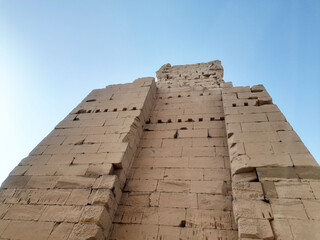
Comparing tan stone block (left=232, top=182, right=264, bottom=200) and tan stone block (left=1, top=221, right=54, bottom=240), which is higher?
tan stone block (left=232, top=182, right=264, bottom=200)

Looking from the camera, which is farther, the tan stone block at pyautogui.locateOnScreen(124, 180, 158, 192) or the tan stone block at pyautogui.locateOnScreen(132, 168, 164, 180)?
the tan stone block at pyautogui.locateOnScreen(132, 168, 164, 180)

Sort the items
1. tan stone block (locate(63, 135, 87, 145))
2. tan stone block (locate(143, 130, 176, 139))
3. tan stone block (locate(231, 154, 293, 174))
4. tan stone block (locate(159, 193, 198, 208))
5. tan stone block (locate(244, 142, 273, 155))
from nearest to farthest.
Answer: tan stone block (locate(231, 154, 293, 174)) < tan stone block (locate(159, 193, 198, 208)) < tan stone block (locate(244, 142, 273, 155)) < tan stone block (locate(63, 135, 87, 145)) < tan stone block (locate(143, 130, 176, 139))

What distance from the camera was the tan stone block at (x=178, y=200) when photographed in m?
3.30

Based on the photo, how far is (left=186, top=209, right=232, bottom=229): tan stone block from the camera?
116 inches

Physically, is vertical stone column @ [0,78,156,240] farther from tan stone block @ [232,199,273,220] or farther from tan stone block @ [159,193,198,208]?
tan stone block @ [232,199,273,220]

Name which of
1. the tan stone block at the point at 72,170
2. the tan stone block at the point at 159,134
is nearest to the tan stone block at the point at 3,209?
the tan stone block at the point at 72,170

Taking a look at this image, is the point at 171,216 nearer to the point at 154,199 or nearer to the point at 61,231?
the point at 154,199

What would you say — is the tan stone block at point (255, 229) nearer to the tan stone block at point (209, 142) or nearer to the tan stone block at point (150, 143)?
the tan stone block at point (209, 142)

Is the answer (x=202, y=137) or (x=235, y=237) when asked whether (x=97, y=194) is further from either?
(x=202, y=137)

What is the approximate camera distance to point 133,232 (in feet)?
10.1

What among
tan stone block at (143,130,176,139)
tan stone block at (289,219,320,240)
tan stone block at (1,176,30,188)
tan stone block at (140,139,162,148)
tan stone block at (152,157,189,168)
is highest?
tan stone block at (143,130,176,139)

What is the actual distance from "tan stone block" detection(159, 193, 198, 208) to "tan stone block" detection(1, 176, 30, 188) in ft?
7.40

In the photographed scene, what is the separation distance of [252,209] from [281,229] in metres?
0.34

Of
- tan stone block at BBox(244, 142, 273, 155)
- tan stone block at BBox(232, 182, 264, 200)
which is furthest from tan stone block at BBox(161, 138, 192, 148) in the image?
tan stone block at BBox(232, 182, 264, 200)
